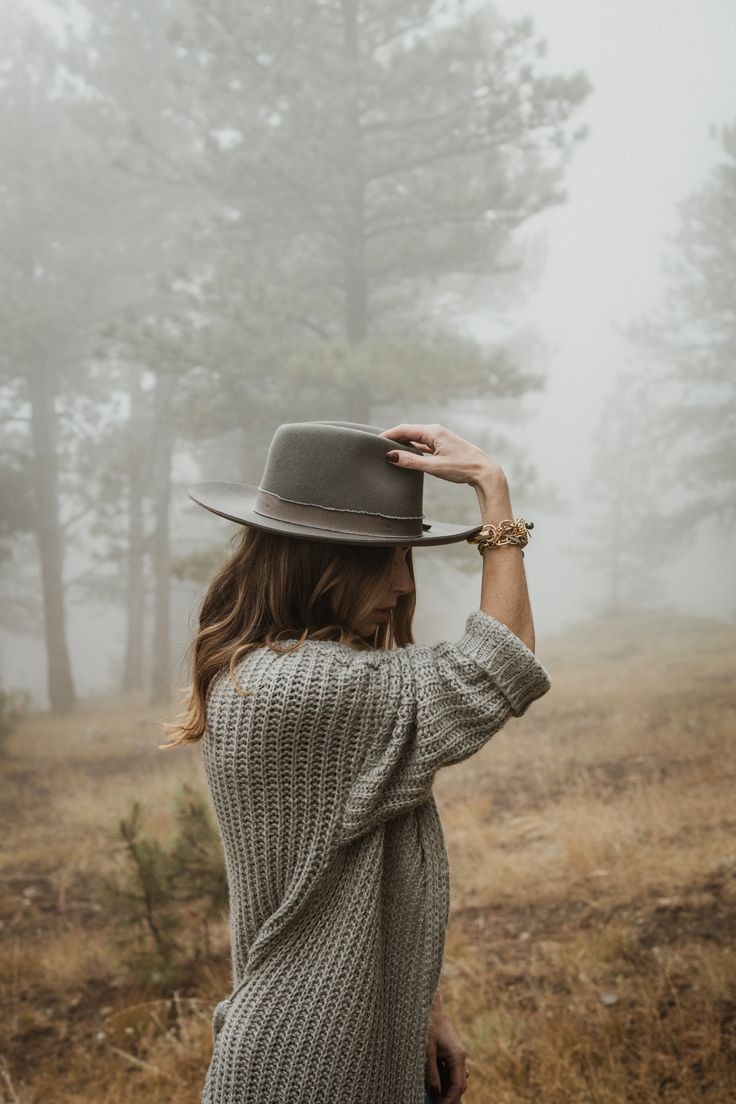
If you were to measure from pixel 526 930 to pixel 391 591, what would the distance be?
3.11 m

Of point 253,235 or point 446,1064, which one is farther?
point 253,235

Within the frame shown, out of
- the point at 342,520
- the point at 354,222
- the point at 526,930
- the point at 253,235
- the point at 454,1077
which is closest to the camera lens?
the point at 342,520

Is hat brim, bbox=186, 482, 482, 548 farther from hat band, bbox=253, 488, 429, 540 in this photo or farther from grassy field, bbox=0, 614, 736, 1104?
grassy field, bbox=0, 614, 736, 1104

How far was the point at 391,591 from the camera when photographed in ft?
4.78

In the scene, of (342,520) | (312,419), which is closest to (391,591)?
(342,520)

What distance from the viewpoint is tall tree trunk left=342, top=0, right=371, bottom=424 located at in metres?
7.32

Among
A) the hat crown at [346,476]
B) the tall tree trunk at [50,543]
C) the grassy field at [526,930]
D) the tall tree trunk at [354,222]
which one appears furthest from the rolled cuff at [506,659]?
the tall tree trunk at [50,543]

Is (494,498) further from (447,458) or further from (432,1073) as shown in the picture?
(432,1073)

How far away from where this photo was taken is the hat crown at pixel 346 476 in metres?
1.37

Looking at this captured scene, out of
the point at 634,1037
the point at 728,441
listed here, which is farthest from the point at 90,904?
the point at 728,441

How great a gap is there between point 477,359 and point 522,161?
4.38 m

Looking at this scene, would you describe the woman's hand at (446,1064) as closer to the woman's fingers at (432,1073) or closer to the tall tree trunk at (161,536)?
the woman's fingers at (432,1073)

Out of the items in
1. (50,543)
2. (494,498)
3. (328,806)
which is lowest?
(50,543)

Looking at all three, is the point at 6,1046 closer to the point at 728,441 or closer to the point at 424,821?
the point at 424,821
